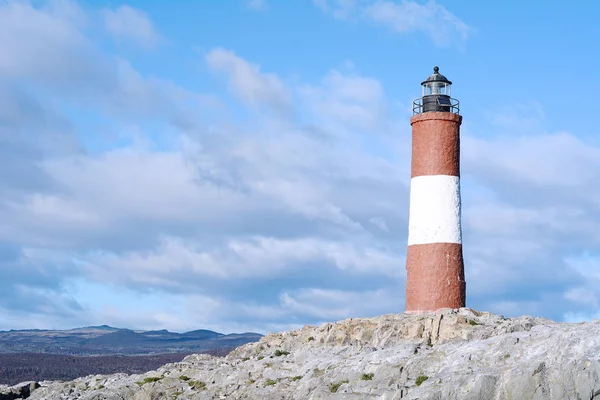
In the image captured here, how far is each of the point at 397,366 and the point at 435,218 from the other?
10040mm

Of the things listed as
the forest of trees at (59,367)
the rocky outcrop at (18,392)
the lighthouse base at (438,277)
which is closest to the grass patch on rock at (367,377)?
the lighthouse base at (438,277)

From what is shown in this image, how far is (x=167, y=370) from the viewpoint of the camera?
45.1m

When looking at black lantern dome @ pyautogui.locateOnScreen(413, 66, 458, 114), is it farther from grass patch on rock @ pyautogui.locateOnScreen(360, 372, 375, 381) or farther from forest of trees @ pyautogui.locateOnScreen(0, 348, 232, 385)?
forest of trees @ pyautogui.locateOnScreen(0, 348, 232, 385)

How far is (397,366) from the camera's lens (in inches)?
1378

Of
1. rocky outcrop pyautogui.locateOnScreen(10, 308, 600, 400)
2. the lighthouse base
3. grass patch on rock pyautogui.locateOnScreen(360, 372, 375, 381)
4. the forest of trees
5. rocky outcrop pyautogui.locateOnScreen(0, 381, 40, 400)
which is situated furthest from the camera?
the forest of trees

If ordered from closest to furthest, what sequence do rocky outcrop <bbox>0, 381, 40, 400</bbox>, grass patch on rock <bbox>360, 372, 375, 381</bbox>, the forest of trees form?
grass patch on rock <bbox>360, 372, 375, 381</bbox>
rocky outcrop <bbox>0, 381, 40, 400</bbox>
the forest of trees

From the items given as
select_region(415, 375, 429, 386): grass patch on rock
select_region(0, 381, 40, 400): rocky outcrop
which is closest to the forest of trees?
select_region(0, 381, 40, 400): rocky outcrop

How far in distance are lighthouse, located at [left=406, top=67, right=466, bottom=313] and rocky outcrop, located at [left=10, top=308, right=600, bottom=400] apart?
5.42 ft

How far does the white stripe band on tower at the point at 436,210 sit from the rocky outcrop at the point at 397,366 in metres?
3.65

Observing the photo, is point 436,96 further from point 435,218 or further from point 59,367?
point 59,367

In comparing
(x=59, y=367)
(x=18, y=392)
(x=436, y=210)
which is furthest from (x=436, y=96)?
(x=59, y=367)

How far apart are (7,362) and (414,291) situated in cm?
12065

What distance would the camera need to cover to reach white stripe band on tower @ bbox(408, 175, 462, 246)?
43.2 meters

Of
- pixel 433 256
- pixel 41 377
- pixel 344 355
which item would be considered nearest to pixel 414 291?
pixel 433 256
